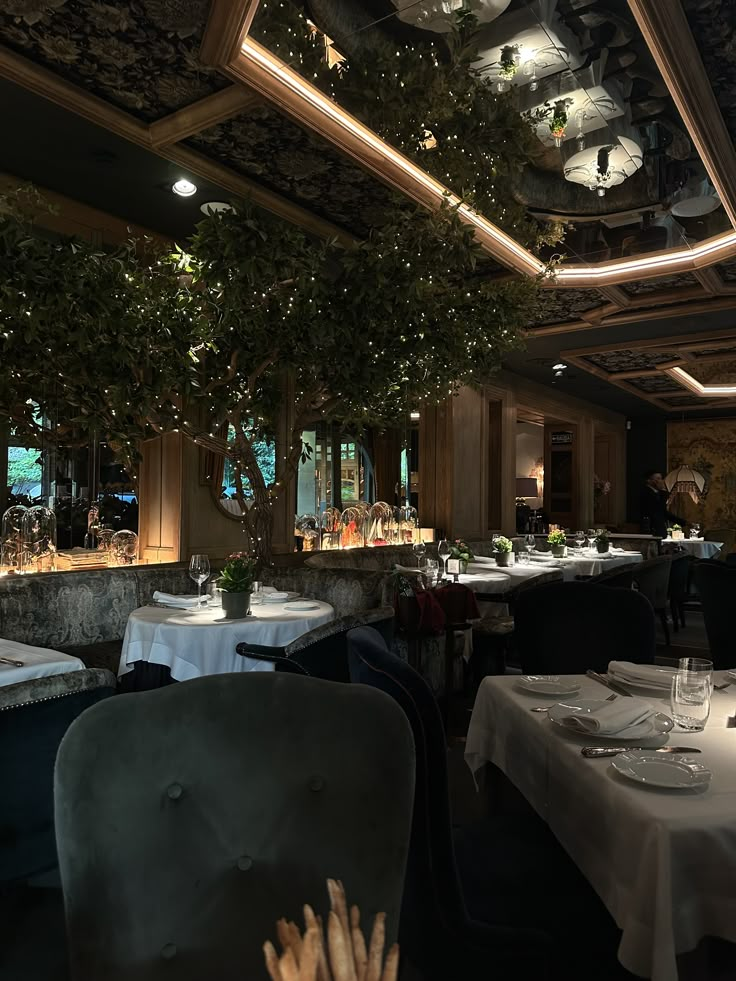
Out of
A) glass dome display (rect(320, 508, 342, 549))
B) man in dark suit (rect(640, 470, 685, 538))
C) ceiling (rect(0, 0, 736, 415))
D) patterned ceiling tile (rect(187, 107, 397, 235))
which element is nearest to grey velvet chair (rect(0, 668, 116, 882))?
ceiling (rect(0, 0, 736, 415))

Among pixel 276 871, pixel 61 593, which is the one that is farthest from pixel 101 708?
pixel 61 593

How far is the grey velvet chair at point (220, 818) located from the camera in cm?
101

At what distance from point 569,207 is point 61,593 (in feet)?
13.7

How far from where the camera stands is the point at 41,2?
2.90 metres

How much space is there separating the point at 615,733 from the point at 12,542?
387 cm

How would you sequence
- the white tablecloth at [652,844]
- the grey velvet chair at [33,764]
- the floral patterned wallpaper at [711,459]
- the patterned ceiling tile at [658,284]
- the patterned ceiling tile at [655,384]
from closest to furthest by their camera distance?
1. the white tablecloth at [652,844]
2. the grey velvet chair at [33,764]
3. the patterned ceiling tile at [658,284]
4. the patterned ceiling tile at [655,384]
5. the floral patterned wallpaper at [711,459]

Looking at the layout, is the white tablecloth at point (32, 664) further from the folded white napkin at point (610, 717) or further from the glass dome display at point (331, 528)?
the glass dome display at point (331, 528)

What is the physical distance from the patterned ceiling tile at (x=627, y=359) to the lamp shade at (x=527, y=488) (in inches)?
167

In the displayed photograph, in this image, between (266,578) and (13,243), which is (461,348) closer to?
(266,578)

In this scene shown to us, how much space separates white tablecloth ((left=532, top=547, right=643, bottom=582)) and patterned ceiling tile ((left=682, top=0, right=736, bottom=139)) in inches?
159

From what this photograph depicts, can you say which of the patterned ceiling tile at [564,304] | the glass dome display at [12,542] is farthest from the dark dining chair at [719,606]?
the glass dome display at [12,542]

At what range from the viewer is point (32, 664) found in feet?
8.12

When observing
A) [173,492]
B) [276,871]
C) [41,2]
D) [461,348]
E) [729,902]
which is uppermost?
[41,2]

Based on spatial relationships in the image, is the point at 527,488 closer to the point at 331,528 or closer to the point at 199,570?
the point at 331,528
